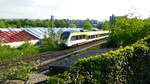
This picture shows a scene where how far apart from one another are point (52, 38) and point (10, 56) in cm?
1352

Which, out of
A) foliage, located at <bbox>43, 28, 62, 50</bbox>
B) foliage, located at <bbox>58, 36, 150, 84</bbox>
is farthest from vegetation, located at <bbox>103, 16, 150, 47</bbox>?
foliage, located at <bbox>43, 28, 62, 50</bbox>

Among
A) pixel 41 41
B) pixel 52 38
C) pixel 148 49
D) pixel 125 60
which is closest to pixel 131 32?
pixel 148 49

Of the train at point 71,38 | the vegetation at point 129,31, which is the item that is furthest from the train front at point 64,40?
the vegetation at point 129,31

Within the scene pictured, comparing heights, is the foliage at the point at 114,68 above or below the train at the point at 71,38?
above

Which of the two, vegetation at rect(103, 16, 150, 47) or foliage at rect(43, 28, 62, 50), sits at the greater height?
vegetation at rect(103, 16, 150, 47)

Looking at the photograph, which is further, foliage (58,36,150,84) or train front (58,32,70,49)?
train front (58,32,70,49)

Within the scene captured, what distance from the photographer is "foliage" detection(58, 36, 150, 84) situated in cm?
629

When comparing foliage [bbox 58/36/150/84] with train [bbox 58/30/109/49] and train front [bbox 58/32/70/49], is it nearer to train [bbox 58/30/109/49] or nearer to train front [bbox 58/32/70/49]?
train front [bbox 58/32/70/49]

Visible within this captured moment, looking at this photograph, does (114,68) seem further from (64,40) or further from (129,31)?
(64,40)

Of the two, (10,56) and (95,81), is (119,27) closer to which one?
(10,56)

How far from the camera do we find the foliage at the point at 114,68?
20.6ft

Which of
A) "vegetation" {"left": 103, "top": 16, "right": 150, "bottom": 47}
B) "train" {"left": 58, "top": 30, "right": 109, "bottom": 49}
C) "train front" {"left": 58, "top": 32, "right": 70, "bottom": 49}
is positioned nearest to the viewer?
"vegetation" {"left": 103, "top": 16, "right": 150, "bottom": 47}

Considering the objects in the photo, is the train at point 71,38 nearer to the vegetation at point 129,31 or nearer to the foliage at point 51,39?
the foliage at point 51,39

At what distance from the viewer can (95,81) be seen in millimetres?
6578
